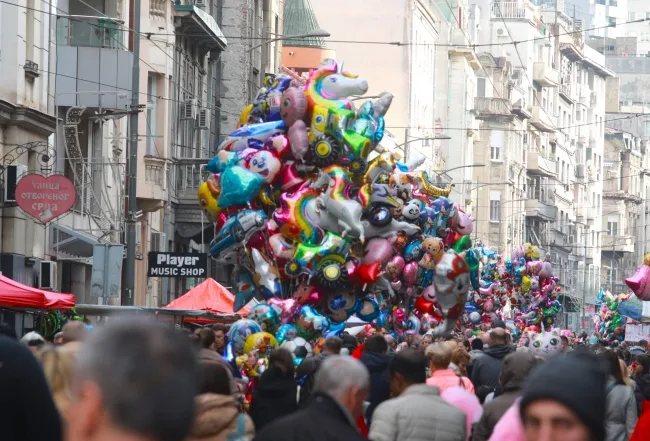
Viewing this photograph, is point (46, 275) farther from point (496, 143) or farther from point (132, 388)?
point (496, 143)

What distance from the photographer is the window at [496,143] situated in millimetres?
110688

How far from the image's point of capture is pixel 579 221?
13412cm

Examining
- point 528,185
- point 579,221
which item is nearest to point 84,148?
point 528,185

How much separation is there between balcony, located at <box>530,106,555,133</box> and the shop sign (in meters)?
92.4

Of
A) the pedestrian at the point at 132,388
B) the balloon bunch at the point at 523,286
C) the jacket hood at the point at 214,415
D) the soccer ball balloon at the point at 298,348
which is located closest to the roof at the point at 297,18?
the balloon bunch at the point at 523,286

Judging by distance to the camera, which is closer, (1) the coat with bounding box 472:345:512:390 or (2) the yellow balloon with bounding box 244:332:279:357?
(1) the coat with bounding box 472:345:512:390

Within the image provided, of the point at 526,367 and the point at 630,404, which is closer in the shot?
the point at 526,367

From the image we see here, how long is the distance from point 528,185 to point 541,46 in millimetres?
11153

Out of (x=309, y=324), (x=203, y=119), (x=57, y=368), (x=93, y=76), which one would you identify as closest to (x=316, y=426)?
(x=57, y=368)

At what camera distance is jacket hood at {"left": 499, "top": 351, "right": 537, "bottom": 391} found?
979 cm

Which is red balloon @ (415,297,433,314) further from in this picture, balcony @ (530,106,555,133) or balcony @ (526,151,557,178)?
balcony @ (530,106,555,133)

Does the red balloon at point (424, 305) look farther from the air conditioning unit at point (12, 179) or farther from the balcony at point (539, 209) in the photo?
the balcony at point (539, 209)

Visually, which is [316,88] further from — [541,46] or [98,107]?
[541,46]

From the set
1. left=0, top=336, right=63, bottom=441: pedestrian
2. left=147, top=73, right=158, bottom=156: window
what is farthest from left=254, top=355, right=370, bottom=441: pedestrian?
left=147, top=73, right=158, bottom=156: window
